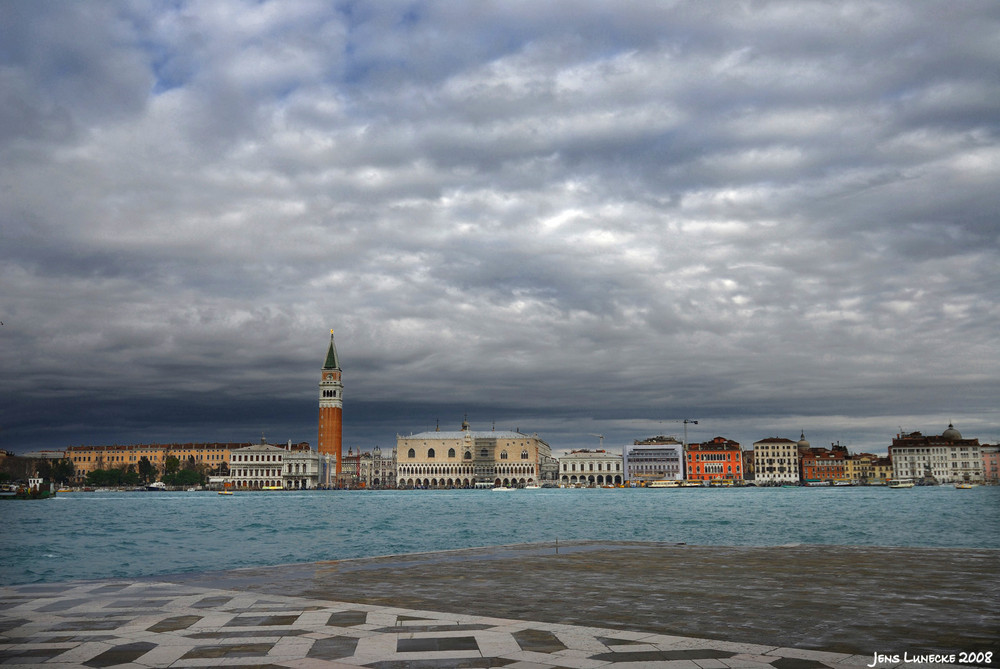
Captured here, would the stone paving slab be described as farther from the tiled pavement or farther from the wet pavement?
the tiled pavement

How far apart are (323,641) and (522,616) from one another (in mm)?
2645

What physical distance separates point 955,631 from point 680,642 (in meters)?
3.10

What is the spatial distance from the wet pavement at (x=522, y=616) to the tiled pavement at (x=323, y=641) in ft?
0.09

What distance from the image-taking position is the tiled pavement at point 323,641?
7.25 metres

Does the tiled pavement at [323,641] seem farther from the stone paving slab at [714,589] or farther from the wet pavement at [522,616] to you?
the stone paving slab at [714,589]

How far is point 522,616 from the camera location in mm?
9797

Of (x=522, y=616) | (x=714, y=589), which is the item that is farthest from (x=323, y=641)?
(x=714, y=589)

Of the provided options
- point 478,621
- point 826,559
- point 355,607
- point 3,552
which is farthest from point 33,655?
point 3,552

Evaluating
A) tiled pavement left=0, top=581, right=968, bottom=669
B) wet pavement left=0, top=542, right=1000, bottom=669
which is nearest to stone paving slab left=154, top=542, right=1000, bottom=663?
wet pavement left=0, top=542, right=1000, bottom=669

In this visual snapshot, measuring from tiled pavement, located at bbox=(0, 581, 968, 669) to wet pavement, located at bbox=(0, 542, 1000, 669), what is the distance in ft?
0.09

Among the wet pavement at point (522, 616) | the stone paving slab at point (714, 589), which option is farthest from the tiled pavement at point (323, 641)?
the stone paving slab at point (714, 589)

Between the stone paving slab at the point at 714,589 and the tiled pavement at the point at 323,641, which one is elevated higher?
the tiled pavement at the point at 323,641

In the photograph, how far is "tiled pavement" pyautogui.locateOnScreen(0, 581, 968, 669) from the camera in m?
7.25

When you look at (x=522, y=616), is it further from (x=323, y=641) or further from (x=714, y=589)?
(x=714, y=589)
